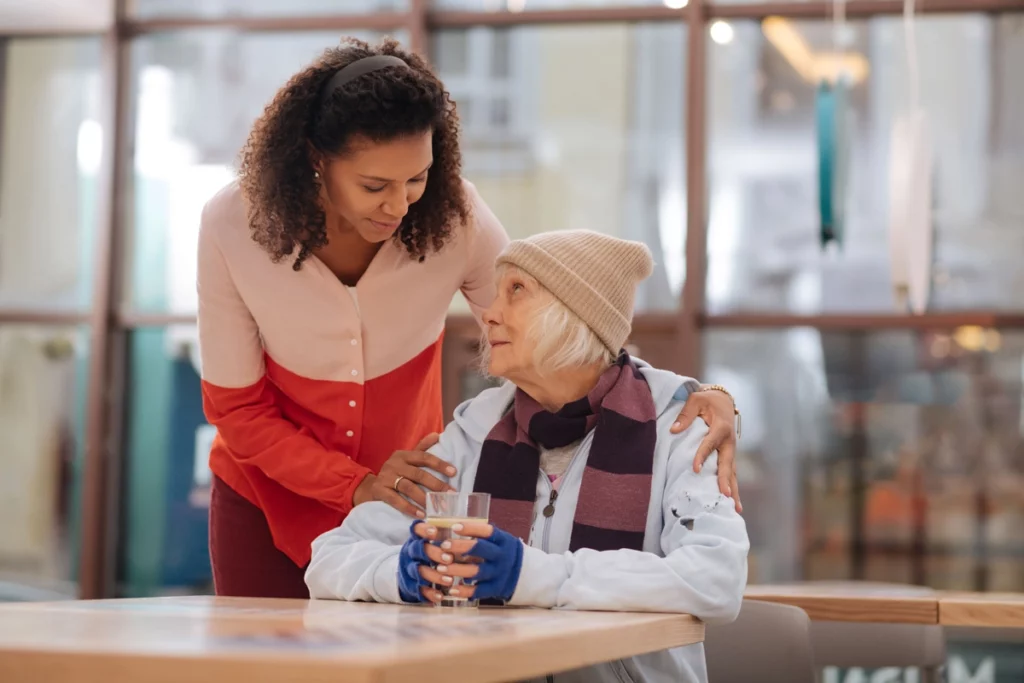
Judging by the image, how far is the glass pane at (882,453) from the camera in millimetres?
4996

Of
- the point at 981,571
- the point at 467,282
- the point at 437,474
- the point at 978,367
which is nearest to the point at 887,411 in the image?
the point at 978,367

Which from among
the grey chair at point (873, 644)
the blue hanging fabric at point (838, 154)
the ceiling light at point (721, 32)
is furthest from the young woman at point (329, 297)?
the ceiling light at point (721, 32)

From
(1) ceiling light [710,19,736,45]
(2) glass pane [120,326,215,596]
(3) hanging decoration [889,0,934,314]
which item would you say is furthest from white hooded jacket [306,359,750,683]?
(2) glass pane [120,326,215,596]

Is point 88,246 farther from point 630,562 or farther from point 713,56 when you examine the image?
point 630,562

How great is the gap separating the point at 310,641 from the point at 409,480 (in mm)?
817

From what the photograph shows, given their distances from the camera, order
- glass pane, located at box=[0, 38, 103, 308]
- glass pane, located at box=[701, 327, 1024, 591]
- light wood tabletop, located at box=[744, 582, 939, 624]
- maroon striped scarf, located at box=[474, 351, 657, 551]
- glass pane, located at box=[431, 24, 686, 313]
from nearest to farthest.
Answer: maroon striped scarf, located at box=[474, 351, 657, 551]
light wood tabletop, located at box=[744, 582, 939, 624]
glass pane, located at box=[701, 327, 1024, 591]
glass pane, located at box=[431, 24, 686, 313]
glass pane, located at box=[0, 38, 103, 308]

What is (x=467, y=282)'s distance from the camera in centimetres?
237

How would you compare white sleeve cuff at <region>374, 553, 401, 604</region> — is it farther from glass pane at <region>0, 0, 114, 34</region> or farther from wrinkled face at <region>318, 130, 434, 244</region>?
glass pane at <region>0, 0, 114, 34</region>

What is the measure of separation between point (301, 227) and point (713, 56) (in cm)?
356

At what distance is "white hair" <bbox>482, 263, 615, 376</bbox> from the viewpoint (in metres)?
1.96

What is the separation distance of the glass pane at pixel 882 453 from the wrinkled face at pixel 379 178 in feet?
11.0

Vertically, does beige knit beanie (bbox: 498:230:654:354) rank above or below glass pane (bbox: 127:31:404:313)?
below

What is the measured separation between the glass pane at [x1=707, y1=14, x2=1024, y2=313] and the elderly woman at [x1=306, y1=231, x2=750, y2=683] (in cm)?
326

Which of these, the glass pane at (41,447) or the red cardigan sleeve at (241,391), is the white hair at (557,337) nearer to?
the red cardigan sleeve at (241,391)
